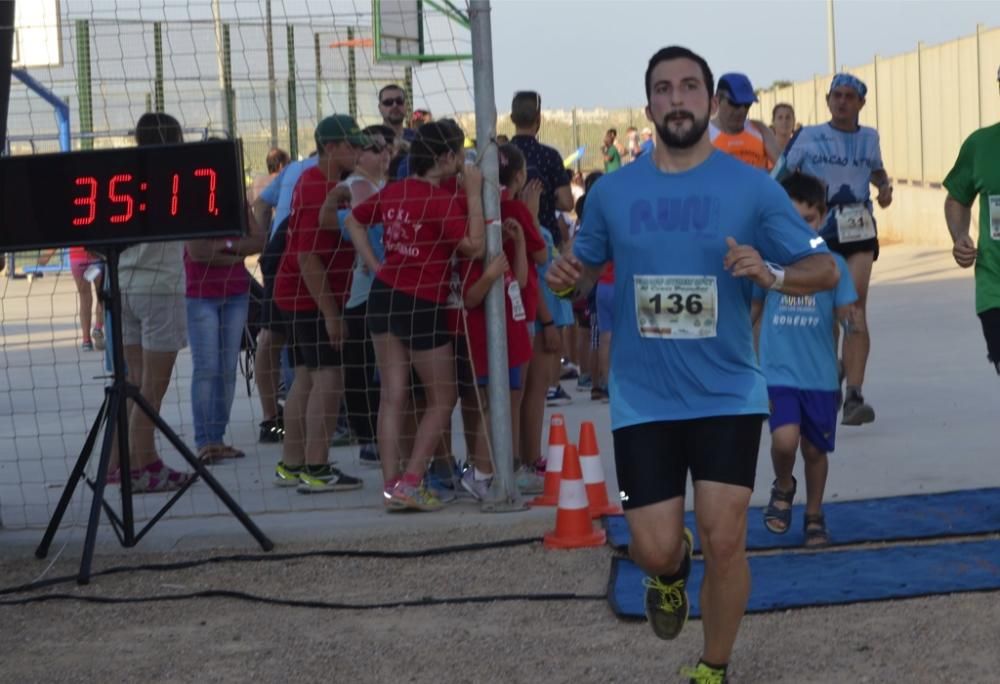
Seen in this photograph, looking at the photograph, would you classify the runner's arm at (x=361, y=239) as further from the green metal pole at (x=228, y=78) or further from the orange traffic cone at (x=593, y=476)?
the orange traffic cone at (x=593, y=476)

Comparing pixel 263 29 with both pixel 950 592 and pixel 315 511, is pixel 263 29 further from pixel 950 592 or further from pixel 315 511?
pixel 950 592

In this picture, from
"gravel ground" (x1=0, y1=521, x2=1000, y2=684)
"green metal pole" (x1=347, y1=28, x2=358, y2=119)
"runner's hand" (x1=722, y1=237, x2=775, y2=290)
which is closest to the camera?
"runner's hand" (x1=722, y1=237, x2=775, y2=290)

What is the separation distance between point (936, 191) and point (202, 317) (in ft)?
74.2

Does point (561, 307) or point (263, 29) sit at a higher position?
point (263, 29)

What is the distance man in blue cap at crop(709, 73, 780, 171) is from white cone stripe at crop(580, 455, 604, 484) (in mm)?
2849

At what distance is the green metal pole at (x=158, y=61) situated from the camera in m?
8.27

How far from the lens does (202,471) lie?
732cm

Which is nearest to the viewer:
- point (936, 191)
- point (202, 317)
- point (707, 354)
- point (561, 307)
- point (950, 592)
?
point (707, 354)

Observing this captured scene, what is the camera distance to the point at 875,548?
7.04m

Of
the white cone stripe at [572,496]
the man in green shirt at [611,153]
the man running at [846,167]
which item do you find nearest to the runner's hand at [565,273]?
the white cone stripe at [572,496]

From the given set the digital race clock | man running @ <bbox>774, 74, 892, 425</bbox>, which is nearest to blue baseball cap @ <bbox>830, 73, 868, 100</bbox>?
man running @ <bbox>774, 74, 892, 425</bbox>

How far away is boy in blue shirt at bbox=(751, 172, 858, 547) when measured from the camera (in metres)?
7.13

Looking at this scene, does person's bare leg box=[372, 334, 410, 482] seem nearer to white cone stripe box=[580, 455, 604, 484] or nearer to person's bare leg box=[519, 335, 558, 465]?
person's bare leg box=[519, 335, 558, 465]

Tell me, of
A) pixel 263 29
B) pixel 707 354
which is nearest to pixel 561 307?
pixel 263 29
